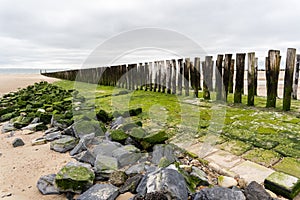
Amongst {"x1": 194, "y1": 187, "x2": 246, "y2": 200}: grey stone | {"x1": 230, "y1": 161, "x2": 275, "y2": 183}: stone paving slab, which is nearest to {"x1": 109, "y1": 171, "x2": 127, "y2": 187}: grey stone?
{"x1": 194, "y1": 187, "x2": 246, "y2": 200}: grey stone

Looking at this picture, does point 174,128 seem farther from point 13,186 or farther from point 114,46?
point 114,46

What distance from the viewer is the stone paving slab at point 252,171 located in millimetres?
2416

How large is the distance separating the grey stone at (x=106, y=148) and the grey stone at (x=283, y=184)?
6.16 feet

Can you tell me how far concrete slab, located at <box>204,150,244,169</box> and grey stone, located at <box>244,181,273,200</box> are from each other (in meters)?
0.58

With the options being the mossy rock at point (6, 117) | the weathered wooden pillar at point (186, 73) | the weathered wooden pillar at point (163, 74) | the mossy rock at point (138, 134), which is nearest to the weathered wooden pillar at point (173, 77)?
the weathered wooden pillar at point (163, 74)

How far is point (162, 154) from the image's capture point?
2.95 m

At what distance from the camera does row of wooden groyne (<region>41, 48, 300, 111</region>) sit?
5.35m

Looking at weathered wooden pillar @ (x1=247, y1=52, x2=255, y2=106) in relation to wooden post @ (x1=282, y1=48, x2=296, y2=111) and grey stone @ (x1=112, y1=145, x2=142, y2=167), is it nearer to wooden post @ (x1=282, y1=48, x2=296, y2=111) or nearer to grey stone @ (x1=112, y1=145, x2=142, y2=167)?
wooden post @ (x1=282, y1=48, x2=296, y2=111)

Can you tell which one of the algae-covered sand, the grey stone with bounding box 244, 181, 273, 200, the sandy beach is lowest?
the sandy beach

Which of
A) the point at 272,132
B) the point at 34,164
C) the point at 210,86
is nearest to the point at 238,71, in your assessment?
the point at 210,86

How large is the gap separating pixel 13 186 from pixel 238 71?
17.6 ft

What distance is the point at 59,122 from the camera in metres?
4.74

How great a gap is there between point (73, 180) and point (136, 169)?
2.29 ft

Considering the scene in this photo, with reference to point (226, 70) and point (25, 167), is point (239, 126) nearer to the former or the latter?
point (226, 70)
